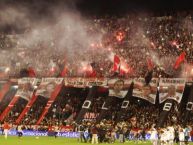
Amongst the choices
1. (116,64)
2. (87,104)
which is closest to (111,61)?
(116,64)

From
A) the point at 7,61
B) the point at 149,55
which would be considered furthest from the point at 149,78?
the point at 7,61

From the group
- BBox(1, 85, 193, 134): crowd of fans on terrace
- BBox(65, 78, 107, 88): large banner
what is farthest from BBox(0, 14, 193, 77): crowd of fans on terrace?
BBox(1, 85, 193, 134): crowd of fans on terrace

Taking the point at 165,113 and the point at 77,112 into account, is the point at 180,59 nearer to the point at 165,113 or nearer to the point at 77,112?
the point at 165,113

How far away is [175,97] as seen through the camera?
49.2 meters

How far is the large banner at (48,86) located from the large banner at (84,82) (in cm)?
109

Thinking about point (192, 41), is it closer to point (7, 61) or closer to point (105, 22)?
point (105, 22)

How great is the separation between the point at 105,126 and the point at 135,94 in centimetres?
1048

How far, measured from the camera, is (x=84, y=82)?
56.5 metres

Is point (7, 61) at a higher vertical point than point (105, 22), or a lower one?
lower

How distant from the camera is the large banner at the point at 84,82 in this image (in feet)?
181

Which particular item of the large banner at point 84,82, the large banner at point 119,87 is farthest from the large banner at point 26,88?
the large banner at point 119,87

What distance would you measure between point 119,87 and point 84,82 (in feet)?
16.0

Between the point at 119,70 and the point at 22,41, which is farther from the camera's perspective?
the point at 22,41

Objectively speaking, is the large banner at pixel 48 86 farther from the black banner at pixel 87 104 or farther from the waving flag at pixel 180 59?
the waving flag at pixel 180 59
